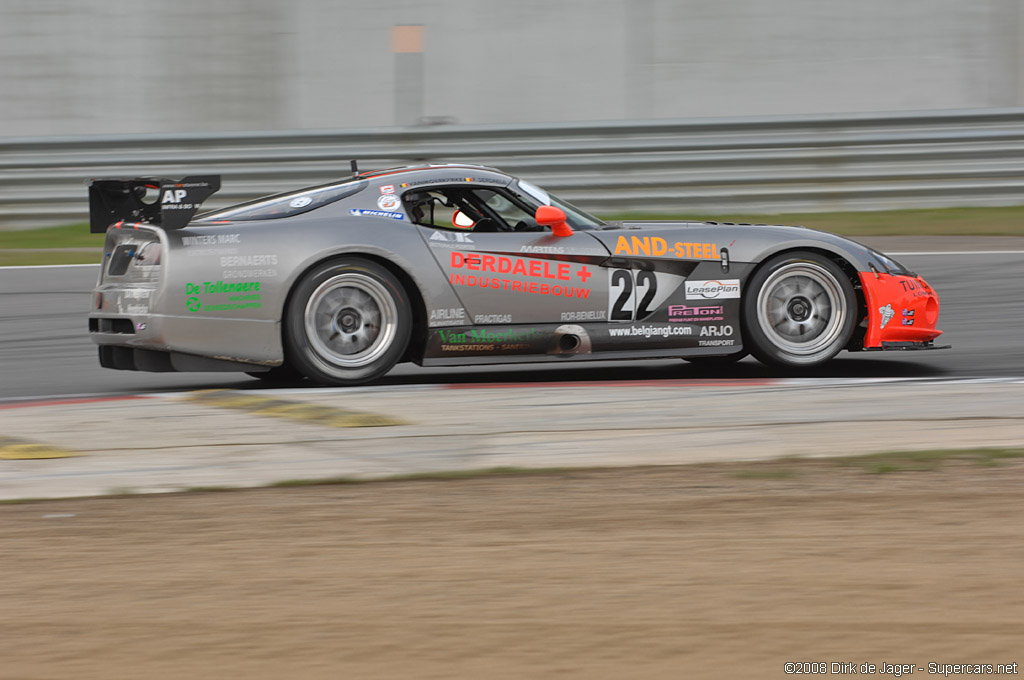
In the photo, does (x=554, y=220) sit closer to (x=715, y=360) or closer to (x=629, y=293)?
(x=629, y=293)

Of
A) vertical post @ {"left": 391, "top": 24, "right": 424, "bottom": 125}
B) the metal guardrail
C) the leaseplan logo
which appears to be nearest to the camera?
the leaseplan logo

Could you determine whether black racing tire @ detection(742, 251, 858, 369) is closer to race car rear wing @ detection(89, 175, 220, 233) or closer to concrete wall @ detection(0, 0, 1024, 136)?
race car rear wing @ detection(89, 175, 220, 233)

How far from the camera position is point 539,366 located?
26.7ft

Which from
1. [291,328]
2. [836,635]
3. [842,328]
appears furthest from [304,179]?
[836,635]

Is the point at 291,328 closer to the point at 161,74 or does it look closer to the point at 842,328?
the point at 842,328

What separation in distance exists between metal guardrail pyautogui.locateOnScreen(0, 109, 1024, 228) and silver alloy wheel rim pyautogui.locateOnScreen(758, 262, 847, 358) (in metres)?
5.51

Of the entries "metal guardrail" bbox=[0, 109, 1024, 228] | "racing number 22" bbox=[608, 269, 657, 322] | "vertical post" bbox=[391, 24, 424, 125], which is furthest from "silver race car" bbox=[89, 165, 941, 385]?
"vertical post" bbox=[391, 24, 424, 125]

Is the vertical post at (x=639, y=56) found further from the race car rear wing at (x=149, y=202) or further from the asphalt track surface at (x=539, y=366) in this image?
the race car rear wing at (x=149, y=202)

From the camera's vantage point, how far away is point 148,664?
3.25 meters

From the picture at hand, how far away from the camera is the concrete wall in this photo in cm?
1312

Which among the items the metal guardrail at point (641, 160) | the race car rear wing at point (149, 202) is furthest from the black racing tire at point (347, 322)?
the metal guardrail at point (641, 160)

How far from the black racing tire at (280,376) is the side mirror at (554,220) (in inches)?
67.8

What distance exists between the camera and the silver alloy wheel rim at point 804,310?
23.8 feet

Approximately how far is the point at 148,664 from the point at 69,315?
6766mm
